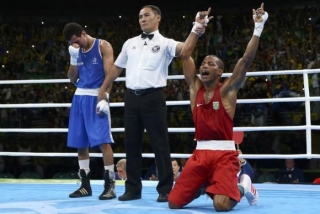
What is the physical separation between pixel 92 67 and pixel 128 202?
3.34ft

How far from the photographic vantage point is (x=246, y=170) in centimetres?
452

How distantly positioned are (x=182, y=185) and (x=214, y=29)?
9.35m

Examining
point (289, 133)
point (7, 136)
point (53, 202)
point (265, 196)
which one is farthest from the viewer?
point (7, 136)

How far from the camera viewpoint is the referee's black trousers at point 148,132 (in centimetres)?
360

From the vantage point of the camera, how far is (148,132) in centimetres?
365

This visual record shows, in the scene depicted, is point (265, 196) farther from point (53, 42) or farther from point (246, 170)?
point (53, 42)

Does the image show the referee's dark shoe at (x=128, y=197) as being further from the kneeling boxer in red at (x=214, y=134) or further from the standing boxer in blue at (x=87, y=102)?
the kneeling boxer in red at (x=214, y=134)

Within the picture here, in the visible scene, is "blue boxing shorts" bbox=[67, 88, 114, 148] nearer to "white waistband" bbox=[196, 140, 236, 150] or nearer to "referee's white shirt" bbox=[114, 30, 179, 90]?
"referee's white shirt" bbox=[114, 30, 179, 90]

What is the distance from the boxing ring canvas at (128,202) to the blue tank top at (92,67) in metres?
0.83

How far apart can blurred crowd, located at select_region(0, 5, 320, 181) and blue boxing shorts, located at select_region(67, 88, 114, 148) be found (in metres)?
4.30

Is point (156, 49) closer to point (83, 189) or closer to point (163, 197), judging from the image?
point (163, 197)

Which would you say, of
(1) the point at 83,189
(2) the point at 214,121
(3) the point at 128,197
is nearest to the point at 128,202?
(3) the point at 128,197

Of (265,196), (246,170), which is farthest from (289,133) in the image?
(265,196)

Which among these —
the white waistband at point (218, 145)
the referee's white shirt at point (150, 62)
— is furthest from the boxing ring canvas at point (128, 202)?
the referee's white shirt at point (150, 62)
